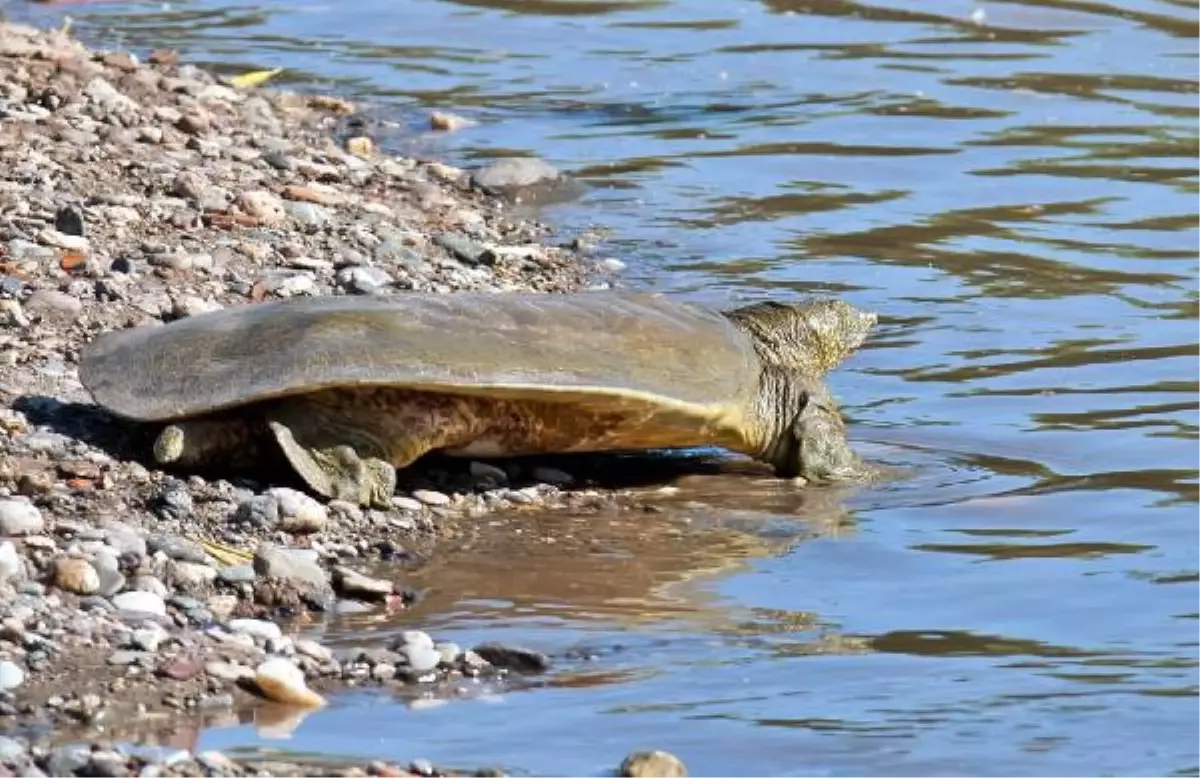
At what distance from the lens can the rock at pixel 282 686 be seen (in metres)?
4.69

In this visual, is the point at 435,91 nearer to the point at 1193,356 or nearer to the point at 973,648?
the point at 1193,356

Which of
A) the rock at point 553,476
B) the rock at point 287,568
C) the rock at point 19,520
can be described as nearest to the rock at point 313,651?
the rock at point 287,568

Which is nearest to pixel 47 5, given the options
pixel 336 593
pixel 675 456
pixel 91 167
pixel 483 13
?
pixel 483 13

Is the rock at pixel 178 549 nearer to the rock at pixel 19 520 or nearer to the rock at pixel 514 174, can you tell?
the rock at pixel 19 520

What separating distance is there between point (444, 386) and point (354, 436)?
25 cm

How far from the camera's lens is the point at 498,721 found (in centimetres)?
473

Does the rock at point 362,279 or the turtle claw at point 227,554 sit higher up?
the rock at point 362,279

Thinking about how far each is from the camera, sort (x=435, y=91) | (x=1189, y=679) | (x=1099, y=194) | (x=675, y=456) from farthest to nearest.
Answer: (x=435, y=91), (x=1099, y=194), (x=675, y=456), (x=1189, y=679)

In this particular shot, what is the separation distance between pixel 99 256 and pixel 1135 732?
3629 millimetres

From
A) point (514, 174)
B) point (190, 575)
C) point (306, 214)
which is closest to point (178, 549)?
point (190, 575)

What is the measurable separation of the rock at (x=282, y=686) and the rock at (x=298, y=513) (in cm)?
112

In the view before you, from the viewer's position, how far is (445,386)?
6.05 m

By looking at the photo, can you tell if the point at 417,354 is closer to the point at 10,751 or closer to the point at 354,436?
the point at 354,436

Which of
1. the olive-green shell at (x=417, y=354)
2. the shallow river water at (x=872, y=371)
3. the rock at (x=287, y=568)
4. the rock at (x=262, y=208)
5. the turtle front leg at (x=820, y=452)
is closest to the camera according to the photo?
the shallow river water at (x=872, y=371)
